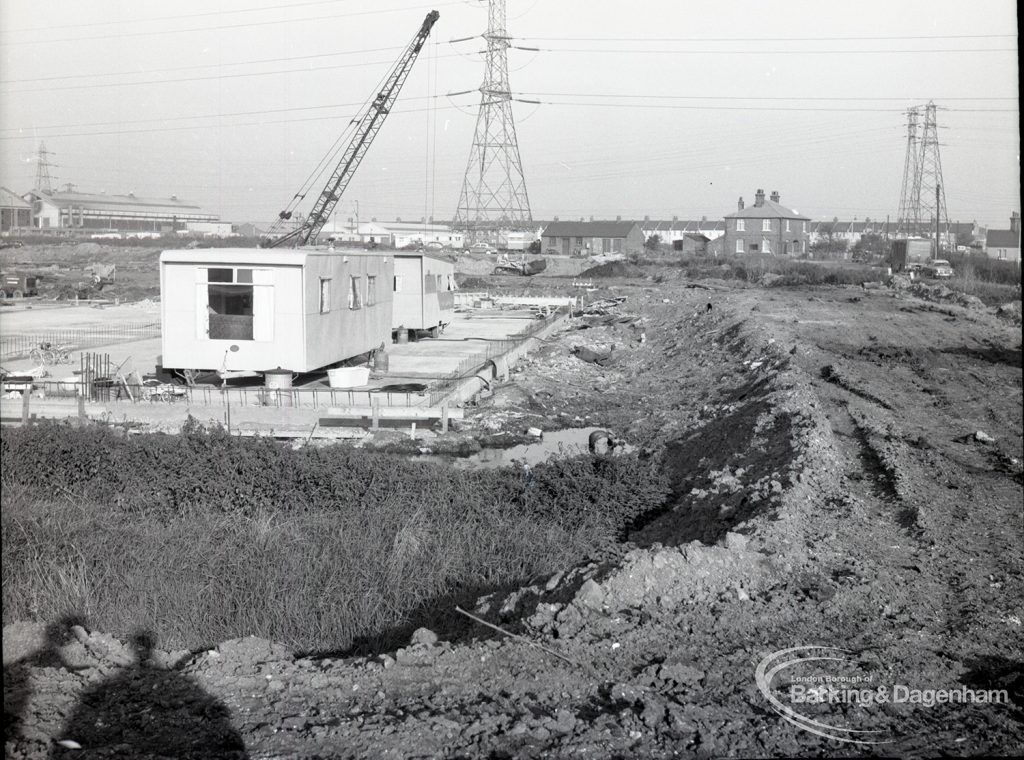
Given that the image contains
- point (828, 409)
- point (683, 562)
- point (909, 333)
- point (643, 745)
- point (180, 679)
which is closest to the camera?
point (643, 745)

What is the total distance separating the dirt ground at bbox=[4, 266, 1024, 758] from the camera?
4344 mm

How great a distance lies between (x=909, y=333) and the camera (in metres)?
19.9

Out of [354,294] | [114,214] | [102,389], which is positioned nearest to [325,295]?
[354,294]

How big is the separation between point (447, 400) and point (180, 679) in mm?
9377

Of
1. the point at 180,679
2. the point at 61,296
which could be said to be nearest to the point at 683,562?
the point at 180,679

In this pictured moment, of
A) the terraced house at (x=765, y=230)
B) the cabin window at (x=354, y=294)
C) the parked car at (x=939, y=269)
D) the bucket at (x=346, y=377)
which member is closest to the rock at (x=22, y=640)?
the bucket at (x=346, y=377)

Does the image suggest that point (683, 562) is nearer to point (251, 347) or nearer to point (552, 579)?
point (552, 579)

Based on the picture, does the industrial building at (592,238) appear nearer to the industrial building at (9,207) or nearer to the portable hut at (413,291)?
the portable hut at (413,291)

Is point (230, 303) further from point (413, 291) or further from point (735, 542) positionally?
point (735, 542)

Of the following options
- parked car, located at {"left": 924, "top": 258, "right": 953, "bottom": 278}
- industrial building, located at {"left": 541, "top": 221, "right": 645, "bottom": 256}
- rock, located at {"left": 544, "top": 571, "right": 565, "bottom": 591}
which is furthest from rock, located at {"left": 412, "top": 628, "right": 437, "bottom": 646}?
industrial building, located at {"left": 541, "top": 221, "right": 645, "bottom": 256}

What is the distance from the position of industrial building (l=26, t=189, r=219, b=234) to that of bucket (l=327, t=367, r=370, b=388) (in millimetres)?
52236

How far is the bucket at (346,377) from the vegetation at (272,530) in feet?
12.0

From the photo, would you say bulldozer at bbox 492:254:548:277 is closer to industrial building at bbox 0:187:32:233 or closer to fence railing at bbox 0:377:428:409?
industrial building at bbox 0:187:32:233

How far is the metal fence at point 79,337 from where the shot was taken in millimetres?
19609
